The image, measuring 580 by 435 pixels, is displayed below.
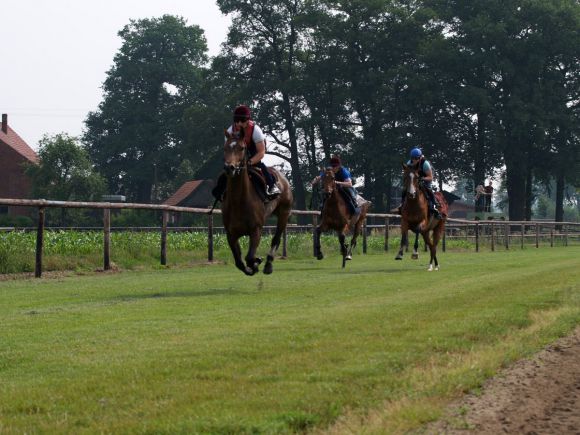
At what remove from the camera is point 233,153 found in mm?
14930

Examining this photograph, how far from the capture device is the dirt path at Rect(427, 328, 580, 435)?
237 inches

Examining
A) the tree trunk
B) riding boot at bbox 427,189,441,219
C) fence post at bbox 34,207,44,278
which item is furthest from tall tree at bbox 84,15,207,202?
fence post at bbox 34,207,44,278

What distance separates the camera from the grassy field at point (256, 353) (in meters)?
6.21

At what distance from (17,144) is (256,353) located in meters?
94.3

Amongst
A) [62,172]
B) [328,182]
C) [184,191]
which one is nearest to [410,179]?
[328,182]

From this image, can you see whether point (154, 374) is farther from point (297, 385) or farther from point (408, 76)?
point (408, 76)

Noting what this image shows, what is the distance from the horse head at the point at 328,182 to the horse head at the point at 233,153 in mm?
8912

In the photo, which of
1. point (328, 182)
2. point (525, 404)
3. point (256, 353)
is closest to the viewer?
point (525, 404)

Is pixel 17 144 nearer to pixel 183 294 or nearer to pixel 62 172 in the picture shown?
pixel 62 172

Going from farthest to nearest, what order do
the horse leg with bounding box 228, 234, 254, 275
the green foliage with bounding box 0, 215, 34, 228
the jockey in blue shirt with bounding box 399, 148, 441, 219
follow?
the green foliage with bounding box 0, 215, 34, 228
the jockey in blue shirt with bounding box 399, 148, 441, 219
the horse leg with bounding box 228, 234, 254, 275

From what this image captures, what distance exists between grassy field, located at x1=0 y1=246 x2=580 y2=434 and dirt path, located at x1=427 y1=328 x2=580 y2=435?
6.8 inches

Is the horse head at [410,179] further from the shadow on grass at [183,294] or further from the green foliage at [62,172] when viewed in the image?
Answer: the green foliage at [62,172]

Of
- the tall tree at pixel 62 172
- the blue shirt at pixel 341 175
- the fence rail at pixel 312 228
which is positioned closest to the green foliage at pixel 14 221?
the tall tree at pixel 62 172

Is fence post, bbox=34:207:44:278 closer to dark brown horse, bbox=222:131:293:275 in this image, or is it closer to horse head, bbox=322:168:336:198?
dark brown horse, bbox=222:131:293:275
